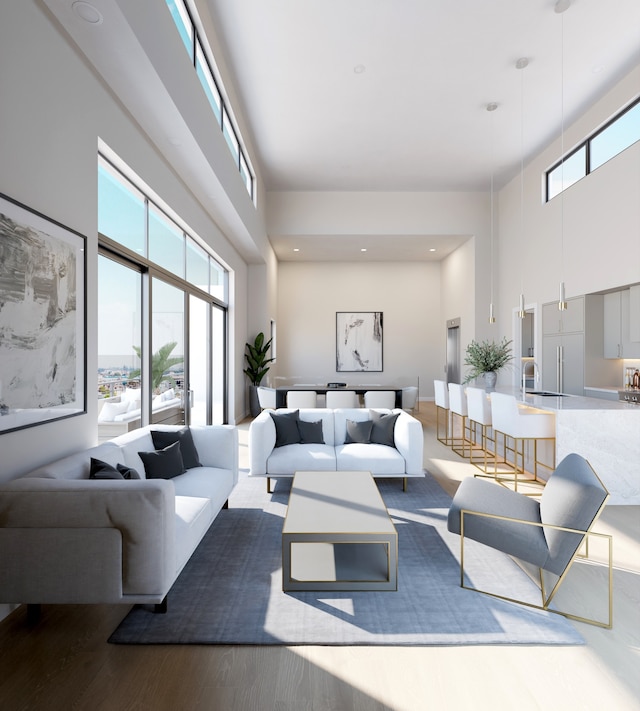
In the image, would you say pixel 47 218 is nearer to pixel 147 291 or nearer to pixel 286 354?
pixel 147 291

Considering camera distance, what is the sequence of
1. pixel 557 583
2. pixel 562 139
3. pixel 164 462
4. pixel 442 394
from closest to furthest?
pixel 557 583 < pixel 164 462 < pixel 562 139 < pixel 442 394

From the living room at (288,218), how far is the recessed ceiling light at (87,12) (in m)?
0.05

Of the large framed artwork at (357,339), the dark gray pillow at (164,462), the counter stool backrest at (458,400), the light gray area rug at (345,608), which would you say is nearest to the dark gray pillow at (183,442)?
the dark gray pillow at (164,462)

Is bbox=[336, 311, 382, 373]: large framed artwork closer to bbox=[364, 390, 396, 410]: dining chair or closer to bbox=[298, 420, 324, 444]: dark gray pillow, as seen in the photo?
bbox=[364, 390, 396, 410]: dining chair

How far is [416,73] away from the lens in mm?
5199

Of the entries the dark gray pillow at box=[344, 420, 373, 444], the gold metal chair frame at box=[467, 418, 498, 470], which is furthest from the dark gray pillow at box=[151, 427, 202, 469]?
the gold metal chair frame at box=[467, 418, 498, 470]

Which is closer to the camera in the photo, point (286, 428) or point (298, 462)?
point (298, 462)

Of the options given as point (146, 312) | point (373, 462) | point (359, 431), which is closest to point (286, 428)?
point (359, 431)

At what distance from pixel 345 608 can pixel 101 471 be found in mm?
1428

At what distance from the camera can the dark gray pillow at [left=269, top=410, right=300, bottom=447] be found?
14.0 feet

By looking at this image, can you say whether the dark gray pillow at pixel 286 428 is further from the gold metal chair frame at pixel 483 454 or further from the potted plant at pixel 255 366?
the potted plant at pixel 255 366

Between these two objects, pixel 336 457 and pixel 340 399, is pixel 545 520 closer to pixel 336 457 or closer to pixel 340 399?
pixel 336 457

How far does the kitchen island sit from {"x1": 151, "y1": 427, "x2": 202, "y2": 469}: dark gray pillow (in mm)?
3135

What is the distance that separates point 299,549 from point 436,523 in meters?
1.15
